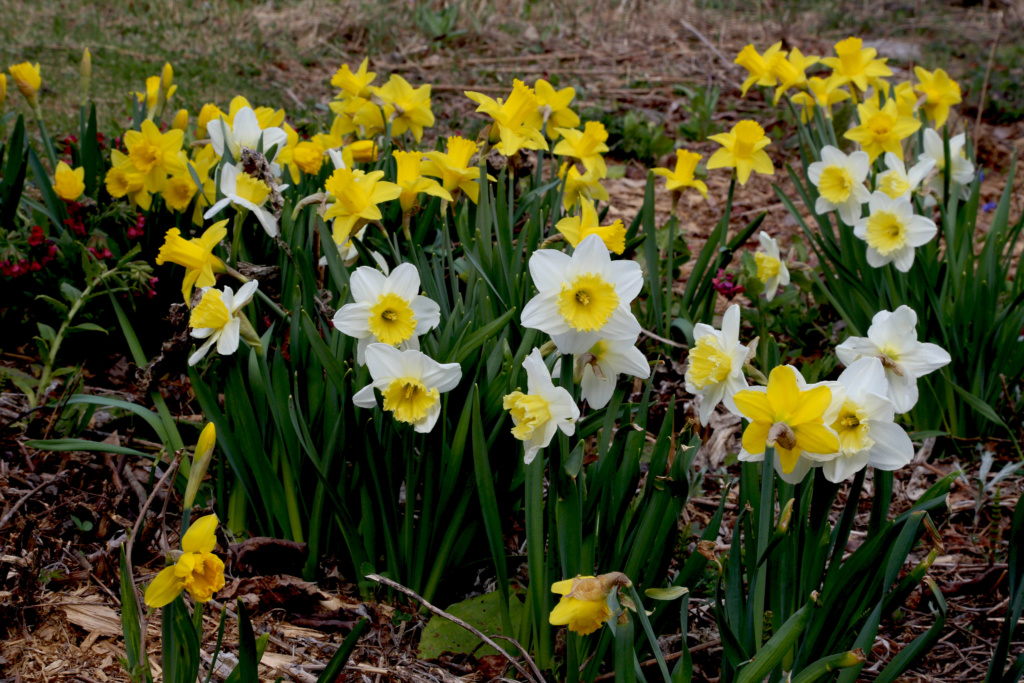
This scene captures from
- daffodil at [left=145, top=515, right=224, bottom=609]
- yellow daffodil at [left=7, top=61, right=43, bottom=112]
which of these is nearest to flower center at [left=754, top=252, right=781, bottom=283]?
daffodil at [left=145, top=515, right=224, bottom=609]

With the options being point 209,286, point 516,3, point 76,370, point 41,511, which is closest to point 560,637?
point 209,286

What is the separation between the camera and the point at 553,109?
2.26 m

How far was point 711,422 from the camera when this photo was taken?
7.82ft

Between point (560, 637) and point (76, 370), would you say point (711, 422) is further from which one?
point (76, 370)

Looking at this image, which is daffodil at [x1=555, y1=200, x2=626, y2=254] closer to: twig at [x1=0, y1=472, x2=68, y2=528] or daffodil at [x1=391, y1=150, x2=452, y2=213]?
daffodil at [x1=391, y1=150, x2=452, y2=213]

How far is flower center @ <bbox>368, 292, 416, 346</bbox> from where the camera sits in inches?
57.0

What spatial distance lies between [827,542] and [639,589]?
1.09 feet

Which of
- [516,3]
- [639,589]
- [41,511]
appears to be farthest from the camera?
[516,3]

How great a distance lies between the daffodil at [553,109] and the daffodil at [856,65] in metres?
0.98

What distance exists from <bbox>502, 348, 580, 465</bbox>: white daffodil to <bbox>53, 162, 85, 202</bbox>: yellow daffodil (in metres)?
1.66

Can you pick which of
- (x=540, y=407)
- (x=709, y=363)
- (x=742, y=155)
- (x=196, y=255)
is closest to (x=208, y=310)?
(x=196, y=255)

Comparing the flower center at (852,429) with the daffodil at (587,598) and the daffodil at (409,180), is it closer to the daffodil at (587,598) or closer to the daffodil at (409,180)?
the daffodil at (587,598)

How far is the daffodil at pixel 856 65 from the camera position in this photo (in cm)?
262

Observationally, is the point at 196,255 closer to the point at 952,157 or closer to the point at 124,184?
the point at 124,184
